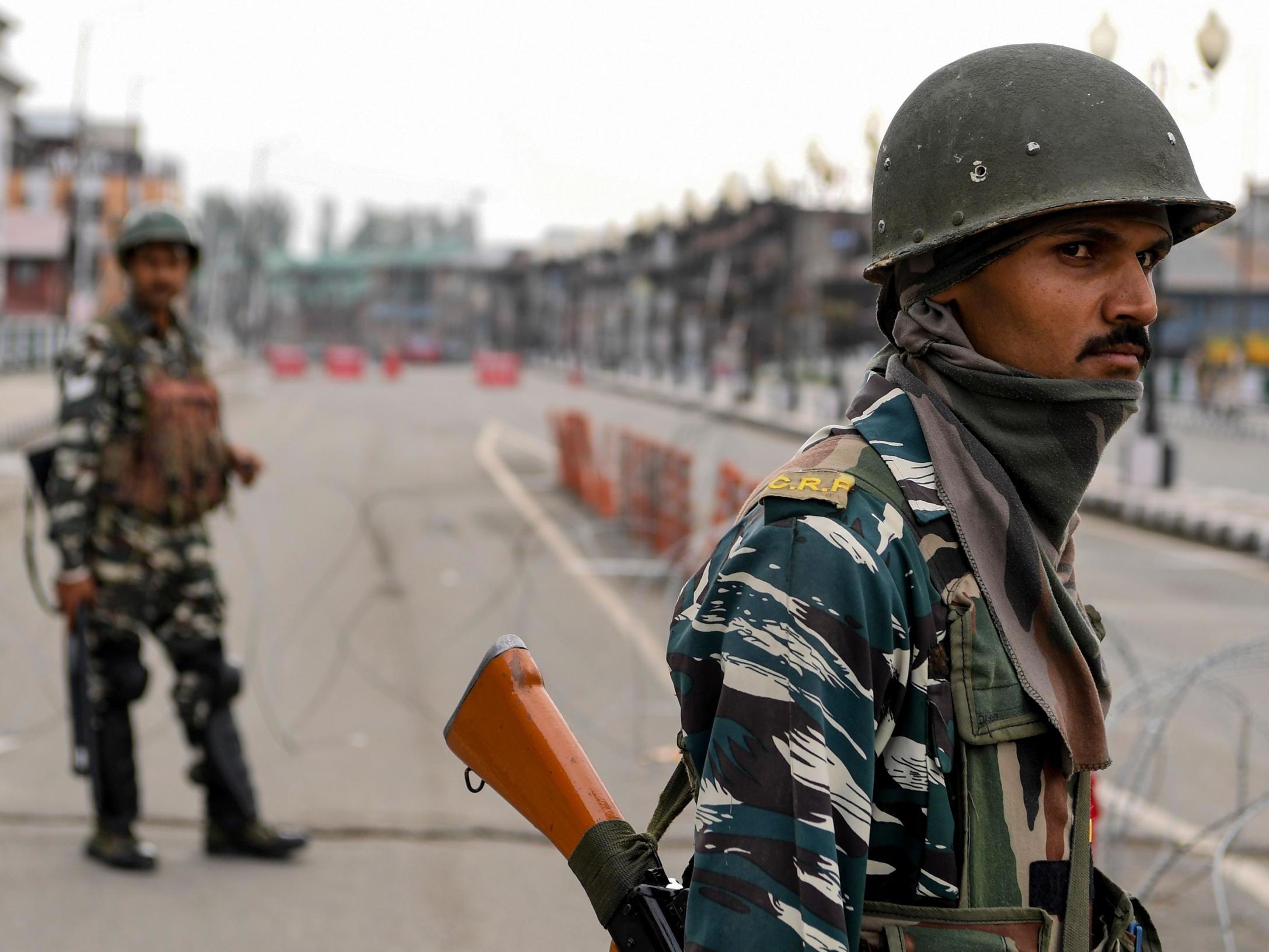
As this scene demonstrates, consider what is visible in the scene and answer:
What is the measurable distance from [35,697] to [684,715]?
6679 mm

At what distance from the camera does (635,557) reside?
42.8 ft

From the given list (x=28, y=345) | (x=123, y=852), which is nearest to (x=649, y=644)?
(x=123, y=852)

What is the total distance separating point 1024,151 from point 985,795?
2.36ft

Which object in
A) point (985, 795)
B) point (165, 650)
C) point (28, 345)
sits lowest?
point (28, 345)

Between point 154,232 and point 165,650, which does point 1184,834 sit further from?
point 154,232

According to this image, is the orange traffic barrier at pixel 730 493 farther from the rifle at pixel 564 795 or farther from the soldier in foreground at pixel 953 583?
the soldier in foreground at pixel 953 583

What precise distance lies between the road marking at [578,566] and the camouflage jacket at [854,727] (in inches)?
246

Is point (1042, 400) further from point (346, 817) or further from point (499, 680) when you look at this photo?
point (346, 817)

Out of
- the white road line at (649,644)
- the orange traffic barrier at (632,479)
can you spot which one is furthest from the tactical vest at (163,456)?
the orange traffic barrier at (632,479)

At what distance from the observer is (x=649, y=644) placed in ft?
30.3

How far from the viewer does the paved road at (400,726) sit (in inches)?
189

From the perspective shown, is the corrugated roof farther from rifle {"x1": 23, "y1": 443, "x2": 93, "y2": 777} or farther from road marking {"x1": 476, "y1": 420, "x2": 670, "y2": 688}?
rifle {"x1": 23, "y1": 443, "x2": 93, "y2": 777}

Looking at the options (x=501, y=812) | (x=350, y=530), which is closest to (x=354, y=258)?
(x=350, y=530)

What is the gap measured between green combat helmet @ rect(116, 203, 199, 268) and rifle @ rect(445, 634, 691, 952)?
361 centimetres
